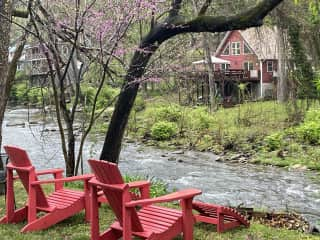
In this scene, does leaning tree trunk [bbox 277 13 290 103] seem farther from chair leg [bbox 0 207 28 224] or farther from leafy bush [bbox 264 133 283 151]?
chair leg [bbox 0 207 28 224]

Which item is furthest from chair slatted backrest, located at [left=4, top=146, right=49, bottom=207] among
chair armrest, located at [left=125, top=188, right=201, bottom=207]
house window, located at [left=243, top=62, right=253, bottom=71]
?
house window, located at [left=243, top=62, right=253, bottom=71]

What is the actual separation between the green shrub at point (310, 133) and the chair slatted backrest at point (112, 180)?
13.2m

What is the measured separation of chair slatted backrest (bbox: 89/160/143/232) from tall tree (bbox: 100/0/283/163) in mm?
3385

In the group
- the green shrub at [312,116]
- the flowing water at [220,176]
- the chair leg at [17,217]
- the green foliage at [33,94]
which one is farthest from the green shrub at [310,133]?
the chair leg at [17,217]

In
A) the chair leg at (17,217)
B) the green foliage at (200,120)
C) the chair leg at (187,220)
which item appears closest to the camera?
the chair leg at (187,220)

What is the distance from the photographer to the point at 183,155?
15.8 meters

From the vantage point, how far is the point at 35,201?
4719mm

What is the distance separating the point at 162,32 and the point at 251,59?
31.4 m

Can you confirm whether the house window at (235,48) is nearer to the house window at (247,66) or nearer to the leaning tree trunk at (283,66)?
the house window at (247,66)

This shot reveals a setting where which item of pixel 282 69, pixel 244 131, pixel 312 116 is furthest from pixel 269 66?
pixel 244 131

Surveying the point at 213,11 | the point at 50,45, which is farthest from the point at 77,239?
the point at 213,11

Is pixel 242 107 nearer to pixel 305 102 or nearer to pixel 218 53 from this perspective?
pixel 305 102

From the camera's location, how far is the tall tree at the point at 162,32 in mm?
6320

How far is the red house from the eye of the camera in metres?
34.8
